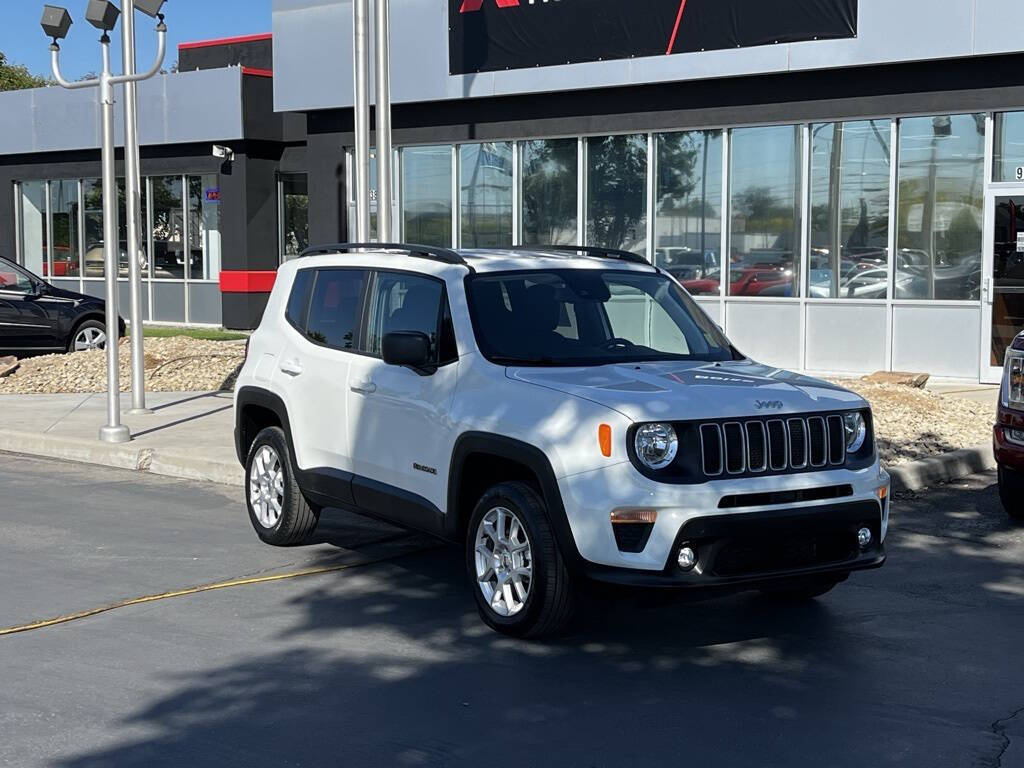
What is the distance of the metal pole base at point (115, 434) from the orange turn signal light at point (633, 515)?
24.9 ft

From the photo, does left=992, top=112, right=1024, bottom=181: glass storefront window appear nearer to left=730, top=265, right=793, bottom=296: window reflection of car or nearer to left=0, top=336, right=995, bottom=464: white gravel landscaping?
left=730, top=265, right=793, bottom=296: window reflection of car

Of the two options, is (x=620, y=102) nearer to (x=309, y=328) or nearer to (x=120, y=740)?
(x=309, y=328)

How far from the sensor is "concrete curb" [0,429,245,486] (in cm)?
1117

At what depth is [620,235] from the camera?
19.9 metres

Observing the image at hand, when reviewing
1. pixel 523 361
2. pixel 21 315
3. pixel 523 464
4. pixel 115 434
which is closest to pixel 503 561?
pixel 523 464

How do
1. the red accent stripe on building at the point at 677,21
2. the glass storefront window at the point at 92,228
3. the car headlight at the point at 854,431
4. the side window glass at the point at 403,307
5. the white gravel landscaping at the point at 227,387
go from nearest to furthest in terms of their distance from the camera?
Answer: the car headlight at the point at 854,431 → the side window glass at the point at 403,307 → the white gravel landscaping at the point at 227,387 → the red accent stripe on building at the point at 677,21 → the glass storefront window at the point at 92,228

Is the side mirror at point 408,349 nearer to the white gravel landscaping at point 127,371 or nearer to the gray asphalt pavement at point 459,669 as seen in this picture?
the gray asphalt pavement at point 459,669

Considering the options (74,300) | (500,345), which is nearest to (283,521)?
(500,345)

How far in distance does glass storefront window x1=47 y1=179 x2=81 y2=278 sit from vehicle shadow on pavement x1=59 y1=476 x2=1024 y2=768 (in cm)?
2396

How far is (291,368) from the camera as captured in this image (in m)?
8.17

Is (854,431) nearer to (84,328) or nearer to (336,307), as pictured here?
(336,307)

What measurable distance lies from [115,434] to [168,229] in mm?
16347

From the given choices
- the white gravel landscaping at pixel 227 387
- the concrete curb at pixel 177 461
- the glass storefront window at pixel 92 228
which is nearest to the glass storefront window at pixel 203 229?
the glass storefront window at pixel 92 228

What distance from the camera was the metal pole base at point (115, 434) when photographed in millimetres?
12250
